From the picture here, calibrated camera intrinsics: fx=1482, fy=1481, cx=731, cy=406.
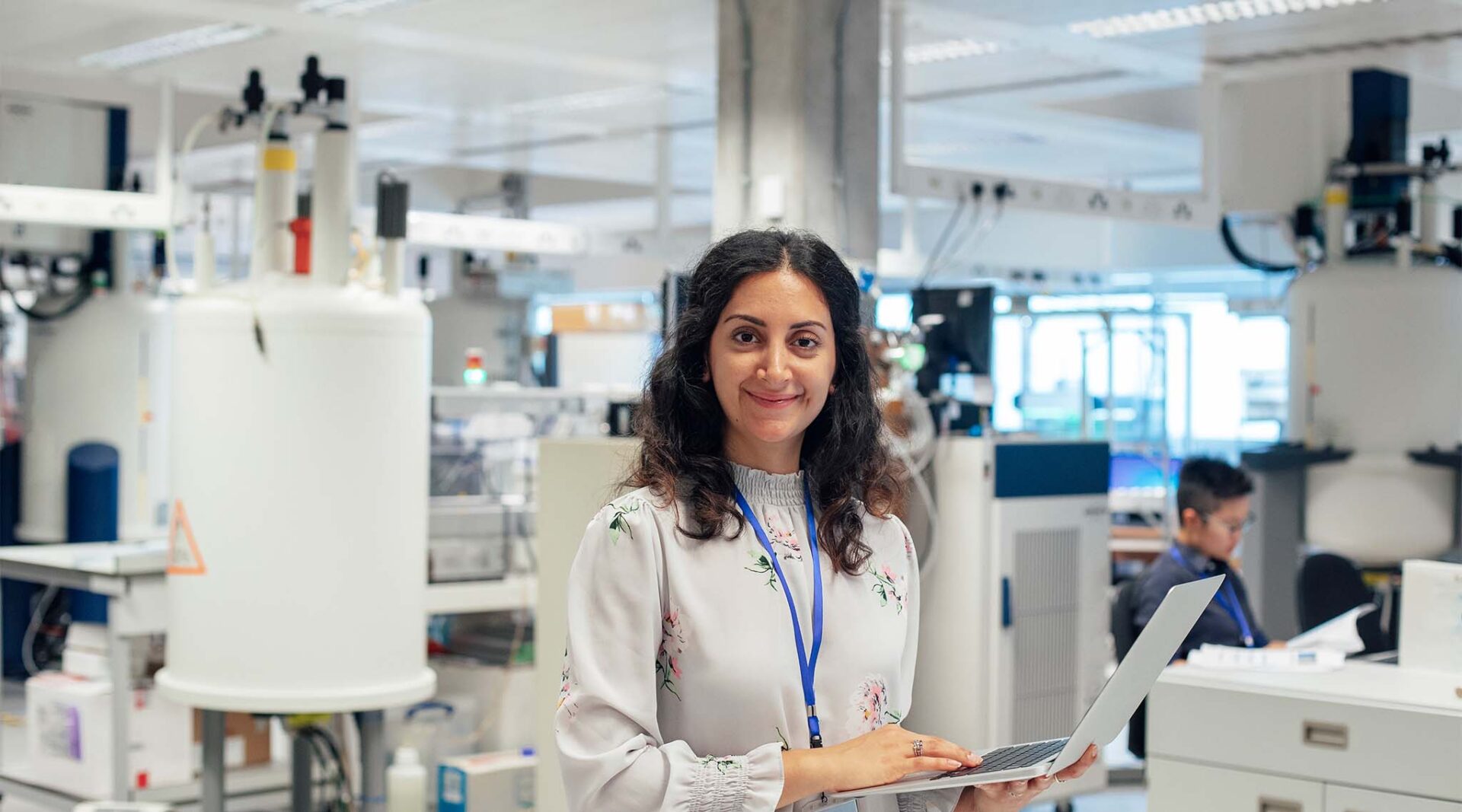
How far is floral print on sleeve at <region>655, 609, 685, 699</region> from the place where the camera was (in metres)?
1.44

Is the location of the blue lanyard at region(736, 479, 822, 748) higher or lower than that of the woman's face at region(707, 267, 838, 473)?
lower

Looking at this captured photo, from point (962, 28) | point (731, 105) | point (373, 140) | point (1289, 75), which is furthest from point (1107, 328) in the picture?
point (373, 140)

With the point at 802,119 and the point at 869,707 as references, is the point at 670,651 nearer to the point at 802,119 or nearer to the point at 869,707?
the point at 869,707

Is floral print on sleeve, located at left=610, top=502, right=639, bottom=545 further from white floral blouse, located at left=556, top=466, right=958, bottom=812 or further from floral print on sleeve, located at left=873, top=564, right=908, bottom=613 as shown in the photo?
floral print on sleeve, located at left=873, top=564, right=908, bottom=613

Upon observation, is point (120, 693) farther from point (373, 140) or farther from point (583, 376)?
point (583, 376)

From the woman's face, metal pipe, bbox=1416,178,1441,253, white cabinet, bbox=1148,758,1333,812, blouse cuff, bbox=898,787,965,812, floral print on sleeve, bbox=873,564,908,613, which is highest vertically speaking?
metal pipe, bbox=1416,178,1441,253

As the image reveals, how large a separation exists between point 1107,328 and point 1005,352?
10.7 feet

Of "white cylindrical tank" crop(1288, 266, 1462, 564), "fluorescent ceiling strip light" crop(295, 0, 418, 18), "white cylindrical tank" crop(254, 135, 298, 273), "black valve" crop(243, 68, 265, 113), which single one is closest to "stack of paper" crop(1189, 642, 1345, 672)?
"white cylindrical tank" crop(1288, 266, 1462, 564)

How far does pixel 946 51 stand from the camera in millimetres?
6445

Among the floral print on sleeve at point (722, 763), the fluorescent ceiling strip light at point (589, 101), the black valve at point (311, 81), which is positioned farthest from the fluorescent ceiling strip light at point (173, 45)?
the floral print on sleeve at point (722, 763)

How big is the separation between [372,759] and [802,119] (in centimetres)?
235

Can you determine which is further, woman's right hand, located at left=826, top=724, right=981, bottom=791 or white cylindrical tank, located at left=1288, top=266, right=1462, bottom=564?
white cylindrical tank, located at left=1288, top=266, right=1462, bottom=564

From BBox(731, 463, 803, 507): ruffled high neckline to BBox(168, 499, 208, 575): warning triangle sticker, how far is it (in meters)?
2.75

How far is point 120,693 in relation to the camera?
14.2ft
